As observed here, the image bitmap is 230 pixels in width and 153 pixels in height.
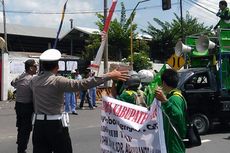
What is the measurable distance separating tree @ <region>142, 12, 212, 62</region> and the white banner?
4118cm

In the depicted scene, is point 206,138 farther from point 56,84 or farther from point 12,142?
point 56,84

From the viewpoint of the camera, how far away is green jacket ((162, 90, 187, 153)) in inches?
185

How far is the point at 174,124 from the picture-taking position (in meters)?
4.74

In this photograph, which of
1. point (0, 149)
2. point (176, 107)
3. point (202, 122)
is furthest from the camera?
point (202, 122)

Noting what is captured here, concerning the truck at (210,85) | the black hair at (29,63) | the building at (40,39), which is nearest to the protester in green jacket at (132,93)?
the black hair at (29,63)

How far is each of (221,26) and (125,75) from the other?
8.82m

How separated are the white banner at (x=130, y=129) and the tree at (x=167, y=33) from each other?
1621 inches

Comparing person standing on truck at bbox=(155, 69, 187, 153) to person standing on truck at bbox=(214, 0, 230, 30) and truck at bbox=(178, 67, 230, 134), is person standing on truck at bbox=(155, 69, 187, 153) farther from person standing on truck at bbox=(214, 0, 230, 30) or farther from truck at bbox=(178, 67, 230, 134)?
person standing on truck at bbox=(214, 0, 230, 30)

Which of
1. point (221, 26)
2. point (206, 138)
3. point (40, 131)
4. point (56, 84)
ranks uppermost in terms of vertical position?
point (221, 26)

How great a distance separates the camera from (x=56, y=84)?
5.30 m

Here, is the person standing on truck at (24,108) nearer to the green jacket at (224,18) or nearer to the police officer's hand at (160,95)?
the police officer's hand at (160,95)

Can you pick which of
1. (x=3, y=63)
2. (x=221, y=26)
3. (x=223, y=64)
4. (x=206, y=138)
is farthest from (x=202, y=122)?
(x=3, y=63)

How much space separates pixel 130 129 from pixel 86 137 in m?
6.90

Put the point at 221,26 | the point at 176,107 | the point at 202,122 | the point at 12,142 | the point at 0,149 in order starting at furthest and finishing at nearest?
1. the point at 221,26
2. the point at 202,122
3. the point at 12,142
4. the point at 0,149
5. the point at 176,107
